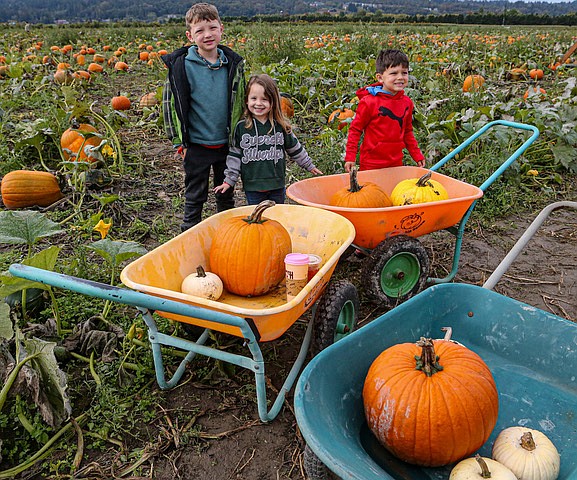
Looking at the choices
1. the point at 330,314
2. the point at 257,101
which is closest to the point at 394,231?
the point at 330,314

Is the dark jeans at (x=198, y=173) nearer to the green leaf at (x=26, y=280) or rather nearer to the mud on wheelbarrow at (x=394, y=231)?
the mud on wheelbarrow at (x=394, y=231)

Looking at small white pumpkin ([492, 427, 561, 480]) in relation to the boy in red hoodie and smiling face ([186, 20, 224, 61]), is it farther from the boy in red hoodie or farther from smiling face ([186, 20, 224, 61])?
smiling face ([186, 20, 224, 61])

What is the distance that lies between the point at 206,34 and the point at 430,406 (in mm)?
2529

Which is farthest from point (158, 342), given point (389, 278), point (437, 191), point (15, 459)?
point (437, 191)

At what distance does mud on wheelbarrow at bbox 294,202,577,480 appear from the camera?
1795mm

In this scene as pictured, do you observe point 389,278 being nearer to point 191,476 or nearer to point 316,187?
point 316,187

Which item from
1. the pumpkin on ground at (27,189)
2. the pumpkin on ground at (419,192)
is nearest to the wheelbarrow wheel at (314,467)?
the pumpkin on ground at (419,192)

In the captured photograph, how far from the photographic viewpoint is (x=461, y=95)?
648cm

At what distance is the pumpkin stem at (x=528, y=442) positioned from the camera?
176cm

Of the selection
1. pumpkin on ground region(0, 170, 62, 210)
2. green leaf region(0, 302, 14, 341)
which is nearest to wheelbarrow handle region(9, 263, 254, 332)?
green leaf region(0, 302, 14, 341)

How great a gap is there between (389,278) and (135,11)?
8095cm

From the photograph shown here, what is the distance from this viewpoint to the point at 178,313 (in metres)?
1.90

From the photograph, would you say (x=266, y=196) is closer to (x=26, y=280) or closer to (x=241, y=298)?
(x=241, y=298)

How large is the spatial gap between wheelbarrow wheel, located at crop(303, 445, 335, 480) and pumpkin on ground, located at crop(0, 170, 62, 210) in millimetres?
3545
